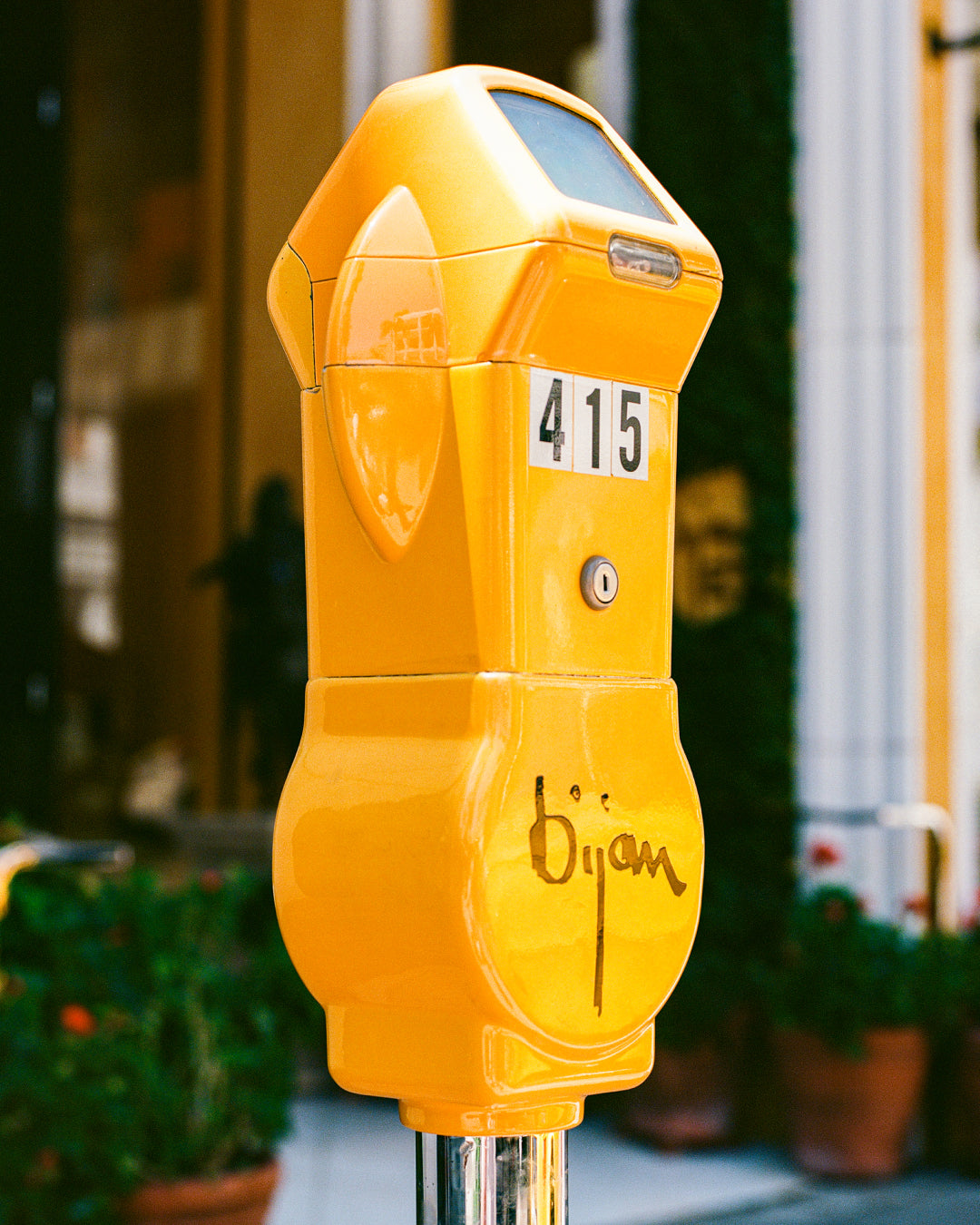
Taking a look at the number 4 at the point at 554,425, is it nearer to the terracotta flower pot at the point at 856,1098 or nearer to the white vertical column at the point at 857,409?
the terracotta flower pot at the point at 856,1098

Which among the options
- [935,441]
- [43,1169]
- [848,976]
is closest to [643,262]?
[43,1169]

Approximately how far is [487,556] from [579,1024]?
42 cm

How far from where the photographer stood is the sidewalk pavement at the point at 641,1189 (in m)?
4.50

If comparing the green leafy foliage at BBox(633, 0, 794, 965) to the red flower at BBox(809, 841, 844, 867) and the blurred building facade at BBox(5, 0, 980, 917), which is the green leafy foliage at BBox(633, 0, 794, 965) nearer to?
the blurred building facade at BBox(5, 0, 980, 917)

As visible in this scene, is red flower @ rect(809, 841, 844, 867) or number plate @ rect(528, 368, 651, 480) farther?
red flower @ rect(809, 841, 844, 867)

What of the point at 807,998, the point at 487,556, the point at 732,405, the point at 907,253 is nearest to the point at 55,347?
the point at 732,405

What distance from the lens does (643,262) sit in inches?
57.8

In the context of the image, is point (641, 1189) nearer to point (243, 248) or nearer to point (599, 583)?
point (599, 583)

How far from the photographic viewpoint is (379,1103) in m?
5.79

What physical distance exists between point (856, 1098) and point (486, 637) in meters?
3.91

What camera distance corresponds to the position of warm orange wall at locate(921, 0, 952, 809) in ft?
21.0

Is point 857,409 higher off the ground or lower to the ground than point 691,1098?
higher

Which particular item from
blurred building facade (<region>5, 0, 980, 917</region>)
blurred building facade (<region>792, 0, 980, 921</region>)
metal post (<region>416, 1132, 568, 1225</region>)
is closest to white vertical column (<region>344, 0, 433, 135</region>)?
blurred building facade (<region>5, 0, 980, 917</region>)

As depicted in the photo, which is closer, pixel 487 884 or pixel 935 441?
pixel 487 884
